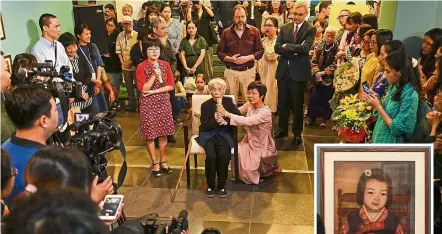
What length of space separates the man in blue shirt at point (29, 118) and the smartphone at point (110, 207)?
0.41 metres

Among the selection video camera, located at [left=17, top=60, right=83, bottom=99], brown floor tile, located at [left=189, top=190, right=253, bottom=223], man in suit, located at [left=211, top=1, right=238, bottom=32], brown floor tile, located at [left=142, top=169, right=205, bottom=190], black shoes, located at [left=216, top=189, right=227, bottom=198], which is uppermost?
man in suit, located at [left=211, top=1, right=238, bottom=32]

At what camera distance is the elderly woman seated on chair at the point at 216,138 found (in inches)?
162

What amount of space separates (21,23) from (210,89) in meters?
1.76

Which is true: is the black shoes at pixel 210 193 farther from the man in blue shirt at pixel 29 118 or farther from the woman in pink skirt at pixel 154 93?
the man in blue shirt at pixel 29 118

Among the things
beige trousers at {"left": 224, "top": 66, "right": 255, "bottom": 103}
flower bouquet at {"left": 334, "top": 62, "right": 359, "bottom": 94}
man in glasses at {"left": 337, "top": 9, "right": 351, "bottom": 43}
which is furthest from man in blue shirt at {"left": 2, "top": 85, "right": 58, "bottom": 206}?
man in glasses at {"left": 337, "top": 9, "right": 351, "bottom": 43}

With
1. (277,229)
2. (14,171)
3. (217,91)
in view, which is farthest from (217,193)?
(14,171)

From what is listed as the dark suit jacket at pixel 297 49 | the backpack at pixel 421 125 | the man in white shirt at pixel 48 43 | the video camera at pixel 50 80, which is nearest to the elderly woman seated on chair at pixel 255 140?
the dark suit jacket at pixel 297 49

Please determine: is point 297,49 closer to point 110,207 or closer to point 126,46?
point 126,46

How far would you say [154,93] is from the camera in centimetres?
432

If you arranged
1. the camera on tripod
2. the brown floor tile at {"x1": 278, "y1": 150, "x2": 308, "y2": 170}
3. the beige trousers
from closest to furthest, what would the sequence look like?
the camera on tripod, the brown floor tile at {"x1": 278, "y1": 150, "x2": 308, "y2": 170}, the beige trousers

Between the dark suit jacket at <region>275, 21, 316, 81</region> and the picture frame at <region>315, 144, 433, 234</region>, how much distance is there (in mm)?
3045

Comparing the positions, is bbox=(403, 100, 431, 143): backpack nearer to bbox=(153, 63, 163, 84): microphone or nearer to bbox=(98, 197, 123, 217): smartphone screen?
bbox=(98, 197, 123, 217): smartphone screen

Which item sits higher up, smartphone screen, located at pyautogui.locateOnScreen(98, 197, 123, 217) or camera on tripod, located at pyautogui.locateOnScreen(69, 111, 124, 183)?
camera on tripod, located at pyautogui.locateOnScreen(69, 111, 124, 183)

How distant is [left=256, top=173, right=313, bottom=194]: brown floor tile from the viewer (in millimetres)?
4289
